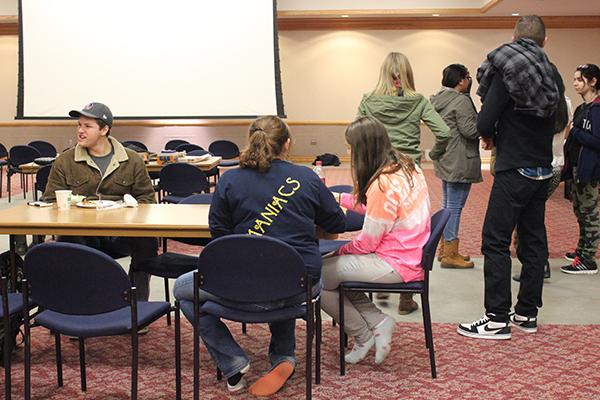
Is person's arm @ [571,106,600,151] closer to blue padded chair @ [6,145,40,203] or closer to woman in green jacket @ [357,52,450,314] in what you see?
woman in green jacket @ [357,52,450,314]

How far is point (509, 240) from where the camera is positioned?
12.2 ft

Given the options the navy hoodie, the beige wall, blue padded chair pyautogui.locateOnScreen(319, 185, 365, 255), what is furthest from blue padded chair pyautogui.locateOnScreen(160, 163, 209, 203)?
the beige wall

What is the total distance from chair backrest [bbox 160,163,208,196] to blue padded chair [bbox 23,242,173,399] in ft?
10.9

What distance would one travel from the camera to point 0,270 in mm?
3615

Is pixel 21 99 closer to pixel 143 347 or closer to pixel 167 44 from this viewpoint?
pixel 167 44

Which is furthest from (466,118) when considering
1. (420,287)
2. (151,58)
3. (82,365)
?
(151,58)

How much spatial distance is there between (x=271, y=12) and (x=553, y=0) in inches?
180

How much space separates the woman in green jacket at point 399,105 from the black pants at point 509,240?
90cm

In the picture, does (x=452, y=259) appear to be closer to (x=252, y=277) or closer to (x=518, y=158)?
(x=518, y=158)

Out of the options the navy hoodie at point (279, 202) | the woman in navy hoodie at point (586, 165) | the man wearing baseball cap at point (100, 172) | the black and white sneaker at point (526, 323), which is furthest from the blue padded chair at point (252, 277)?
the woman in navy hoodie at point (586, 165)

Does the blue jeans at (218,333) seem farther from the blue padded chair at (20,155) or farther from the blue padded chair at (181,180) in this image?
Answer: the blue padded chair at (20,155)

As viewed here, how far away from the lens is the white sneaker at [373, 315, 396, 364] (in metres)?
3.42

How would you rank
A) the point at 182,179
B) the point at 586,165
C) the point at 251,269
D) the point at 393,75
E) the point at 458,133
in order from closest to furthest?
1. the point at 251,269
2. the point at 393,75
3. the point at 586,165
4. the point at 458,133
5. the point at 182,179

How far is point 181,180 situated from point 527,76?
3.44m
